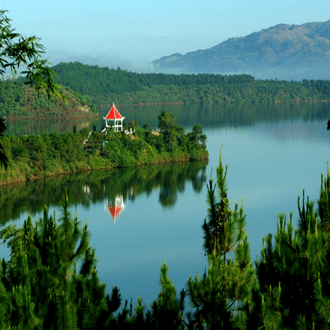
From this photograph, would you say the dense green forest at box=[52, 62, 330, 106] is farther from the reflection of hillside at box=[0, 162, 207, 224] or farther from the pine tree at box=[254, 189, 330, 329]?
the pine tree at box=[254, 189, 330, 329]

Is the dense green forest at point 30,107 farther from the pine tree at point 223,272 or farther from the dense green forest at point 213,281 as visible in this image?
the pine tree at point 223,272

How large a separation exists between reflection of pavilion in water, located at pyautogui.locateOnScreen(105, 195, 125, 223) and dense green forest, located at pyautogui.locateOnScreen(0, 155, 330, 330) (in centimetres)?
2139

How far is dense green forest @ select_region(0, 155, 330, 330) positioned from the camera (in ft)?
21.4

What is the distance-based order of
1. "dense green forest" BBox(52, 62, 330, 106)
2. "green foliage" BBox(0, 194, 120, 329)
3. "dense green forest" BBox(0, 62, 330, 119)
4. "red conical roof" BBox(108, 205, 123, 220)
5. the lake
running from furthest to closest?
"dense green forest" BBox(52, 62, 330, 106) < "dense green forest" BBox(0, 62, 330, 119) < "red conical roof" BBox(108, 205, 123, 220) < the lake < "green foliage" BBox(0, 194, 120, 329)

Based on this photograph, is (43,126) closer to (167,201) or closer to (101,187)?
(101,187)

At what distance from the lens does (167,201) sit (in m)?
33.2

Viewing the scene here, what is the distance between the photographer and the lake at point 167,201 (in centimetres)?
2224

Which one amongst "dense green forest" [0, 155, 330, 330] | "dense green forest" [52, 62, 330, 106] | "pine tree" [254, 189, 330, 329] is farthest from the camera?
"dense green forest" [52, 62, 330, 106]

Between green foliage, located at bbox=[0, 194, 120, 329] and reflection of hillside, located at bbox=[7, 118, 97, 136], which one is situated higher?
green foliage, located at bbox=[0, 194, 120, 329]

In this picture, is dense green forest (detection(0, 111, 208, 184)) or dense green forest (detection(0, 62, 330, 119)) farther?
dense green forest (detection(0, 62, 330, 119))

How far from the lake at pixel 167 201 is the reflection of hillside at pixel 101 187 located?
0.06 m

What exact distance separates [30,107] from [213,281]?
85.1m

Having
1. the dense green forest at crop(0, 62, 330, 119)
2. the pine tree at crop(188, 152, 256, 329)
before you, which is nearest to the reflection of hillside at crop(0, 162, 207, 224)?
the pine tree at crop(188, 152, 256, 329)

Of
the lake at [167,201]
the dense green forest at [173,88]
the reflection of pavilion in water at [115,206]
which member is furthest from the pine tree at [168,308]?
the dense green forest at [173,88]
